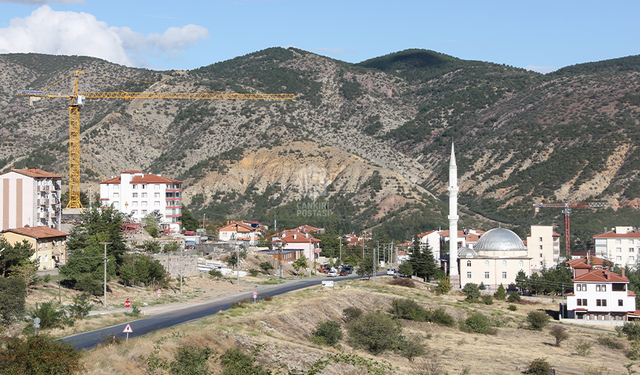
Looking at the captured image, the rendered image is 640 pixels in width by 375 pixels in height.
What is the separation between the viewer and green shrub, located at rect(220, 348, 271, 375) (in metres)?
35.8

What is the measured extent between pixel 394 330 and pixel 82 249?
29640 millimetres

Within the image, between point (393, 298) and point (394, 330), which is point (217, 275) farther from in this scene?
point (394, 330)

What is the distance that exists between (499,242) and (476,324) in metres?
30.9

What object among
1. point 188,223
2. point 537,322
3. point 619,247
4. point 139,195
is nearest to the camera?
point 537,322

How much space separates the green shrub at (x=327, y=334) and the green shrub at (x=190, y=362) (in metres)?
15.0

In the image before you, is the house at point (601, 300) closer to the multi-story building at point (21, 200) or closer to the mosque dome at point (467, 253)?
the mosque dome at point (467, 253)

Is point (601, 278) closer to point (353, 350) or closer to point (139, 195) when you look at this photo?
point (353, 350)

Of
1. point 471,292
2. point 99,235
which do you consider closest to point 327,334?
point 99,235

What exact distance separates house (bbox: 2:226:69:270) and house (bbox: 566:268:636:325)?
55917 mm

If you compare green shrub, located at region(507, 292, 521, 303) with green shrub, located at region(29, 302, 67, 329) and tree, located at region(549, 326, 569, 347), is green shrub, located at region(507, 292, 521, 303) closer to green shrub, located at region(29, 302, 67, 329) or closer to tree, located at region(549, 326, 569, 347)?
tree, located at region(549, 326, 569, 347)

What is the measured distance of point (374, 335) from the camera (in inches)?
2109

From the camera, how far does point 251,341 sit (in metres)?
43.7

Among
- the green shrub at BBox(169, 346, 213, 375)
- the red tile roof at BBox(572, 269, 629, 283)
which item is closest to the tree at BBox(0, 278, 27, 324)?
the green shrub at BBox(169, 346, 213, 375)

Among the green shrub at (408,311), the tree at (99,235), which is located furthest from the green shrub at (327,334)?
the tree at (99,235)
